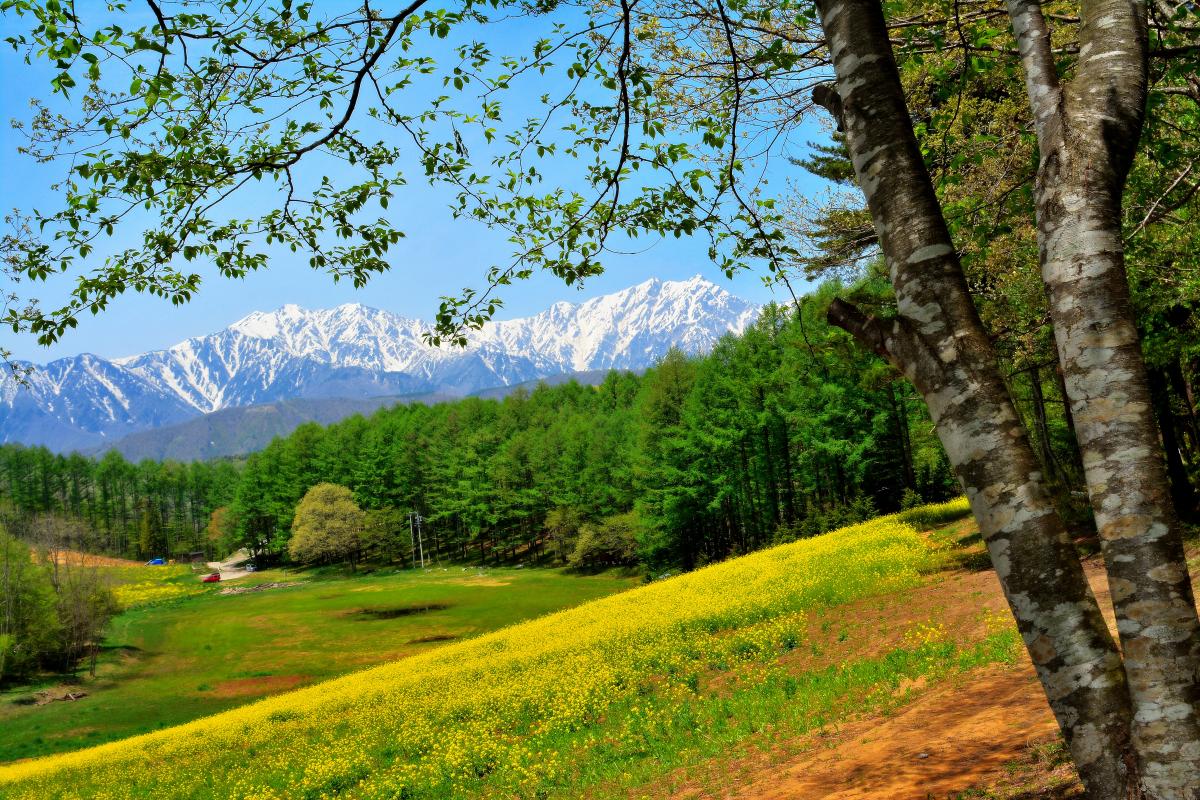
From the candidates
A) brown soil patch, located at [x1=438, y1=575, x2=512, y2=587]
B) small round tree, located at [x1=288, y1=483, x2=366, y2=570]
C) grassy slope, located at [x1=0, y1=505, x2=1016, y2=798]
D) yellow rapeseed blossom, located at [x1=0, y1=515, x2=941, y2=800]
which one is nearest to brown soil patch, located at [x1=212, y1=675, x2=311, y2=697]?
grassy slope, located at [x1=0, y1=505, x2=1016, y2=798]

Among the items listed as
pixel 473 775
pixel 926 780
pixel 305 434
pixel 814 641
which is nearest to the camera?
pixel 926 780

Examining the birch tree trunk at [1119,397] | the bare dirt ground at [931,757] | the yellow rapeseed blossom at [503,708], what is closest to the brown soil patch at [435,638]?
the yellow rapeseed blossom at [503,708]

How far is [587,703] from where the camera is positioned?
14836 mm

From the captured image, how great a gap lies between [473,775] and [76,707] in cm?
3652

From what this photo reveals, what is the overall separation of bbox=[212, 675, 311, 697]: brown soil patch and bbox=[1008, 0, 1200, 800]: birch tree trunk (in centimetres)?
3920

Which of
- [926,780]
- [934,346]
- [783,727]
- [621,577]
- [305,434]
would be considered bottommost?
[621,577]

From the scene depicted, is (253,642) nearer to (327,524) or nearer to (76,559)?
(327,524)

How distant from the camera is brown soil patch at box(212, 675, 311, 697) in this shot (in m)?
35.0

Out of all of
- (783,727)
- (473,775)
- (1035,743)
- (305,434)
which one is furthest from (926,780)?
(305,434)

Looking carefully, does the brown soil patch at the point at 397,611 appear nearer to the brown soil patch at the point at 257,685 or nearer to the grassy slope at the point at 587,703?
the brown soil patch at the point at 257,685

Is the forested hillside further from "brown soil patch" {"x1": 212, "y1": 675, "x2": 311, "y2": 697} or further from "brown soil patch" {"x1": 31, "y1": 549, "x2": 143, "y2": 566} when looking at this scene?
"brown soil patch" {"x1": 212, "y1": 675, "x2": 311, "y2": 697}

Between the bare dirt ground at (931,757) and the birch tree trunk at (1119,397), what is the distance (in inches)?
104

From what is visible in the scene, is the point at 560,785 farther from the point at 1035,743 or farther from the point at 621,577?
the point at 621,577

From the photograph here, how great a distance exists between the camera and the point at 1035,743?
6.52 m
